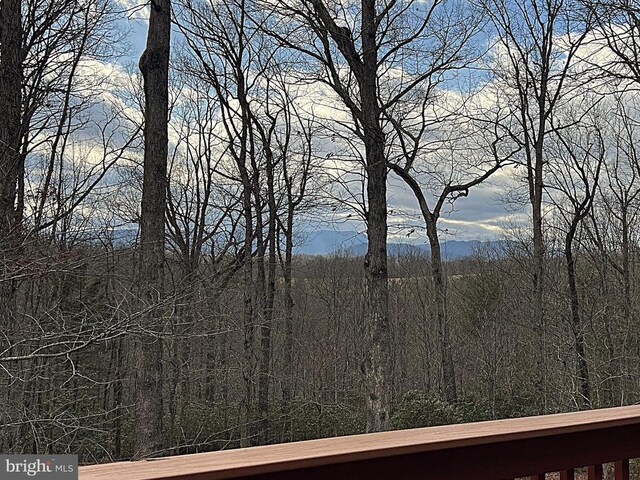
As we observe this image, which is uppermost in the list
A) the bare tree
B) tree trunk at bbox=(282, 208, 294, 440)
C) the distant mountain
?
the bare tree

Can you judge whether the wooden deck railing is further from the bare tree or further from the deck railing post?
the bare tree

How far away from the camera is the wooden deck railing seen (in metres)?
0.84

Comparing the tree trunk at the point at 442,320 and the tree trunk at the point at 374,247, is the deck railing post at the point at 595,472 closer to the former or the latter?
the tree trunk at the point at 374,247

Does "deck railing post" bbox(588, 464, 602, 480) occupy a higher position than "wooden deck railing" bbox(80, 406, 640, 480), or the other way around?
"wooden deck railing" bbox(80, 406, 640, 480)

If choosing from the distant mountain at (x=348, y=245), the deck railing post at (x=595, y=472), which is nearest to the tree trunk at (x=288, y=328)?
the distant mountain at (x=348, y=245)

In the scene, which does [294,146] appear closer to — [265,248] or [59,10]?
[265,248]

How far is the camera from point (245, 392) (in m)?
10.1

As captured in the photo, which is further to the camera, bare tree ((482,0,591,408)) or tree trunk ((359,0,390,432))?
bare tree ((482,0,591,408))

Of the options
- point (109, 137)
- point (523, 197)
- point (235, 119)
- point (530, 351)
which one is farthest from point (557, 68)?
point (109, 137)

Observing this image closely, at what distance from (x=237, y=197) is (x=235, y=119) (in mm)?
1591

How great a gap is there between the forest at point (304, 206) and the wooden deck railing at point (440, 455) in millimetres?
Result: 3608

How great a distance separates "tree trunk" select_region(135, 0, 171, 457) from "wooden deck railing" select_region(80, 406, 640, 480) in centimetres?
463

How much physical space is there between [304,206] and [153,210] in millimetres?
6864

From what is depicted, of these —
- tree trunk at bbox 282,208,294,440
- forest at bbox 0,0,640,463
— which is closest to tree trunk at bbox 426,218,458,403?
forest at bbox 0,0,640,463
